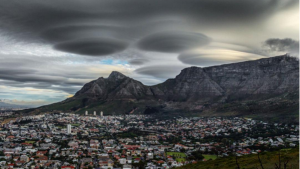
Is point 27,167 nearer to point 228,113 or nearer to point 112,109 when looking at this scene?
point 228,113

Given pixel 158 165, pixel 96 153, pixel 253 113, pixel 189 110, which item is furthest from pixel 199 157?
pixel 189 110

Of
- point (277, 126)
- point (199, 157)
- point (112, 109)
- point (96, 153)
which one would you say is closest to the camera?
point (199, 157)

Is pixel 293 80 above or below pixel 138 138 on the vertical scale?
above

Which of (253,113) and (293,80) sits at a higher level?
(293,80)

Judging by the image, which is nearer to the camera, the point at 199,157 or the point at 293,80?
the point at 199,157

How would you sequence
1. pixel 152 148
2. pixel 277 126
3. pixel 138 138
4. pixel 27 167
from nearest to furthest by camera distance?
pixel 27 167, pixel 152 148, pixel 138 138, pixel 277 126

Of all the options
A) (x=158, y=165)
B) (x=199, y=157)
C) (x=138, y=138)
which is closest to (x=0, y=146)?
(x=138, y=138)

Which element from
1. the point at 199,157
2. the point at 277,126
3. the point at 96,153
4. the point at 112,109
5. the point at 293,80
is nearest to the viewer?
the point at 199,157

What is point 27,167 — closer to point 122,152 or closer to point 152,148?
point 122,152

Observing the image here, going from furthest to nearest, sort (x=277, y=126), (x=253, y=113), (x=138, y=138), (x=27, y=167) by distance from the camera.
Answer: (x=253, y=113), (x=277, y=126), (x=138, y=138), (x=27, y=167)
